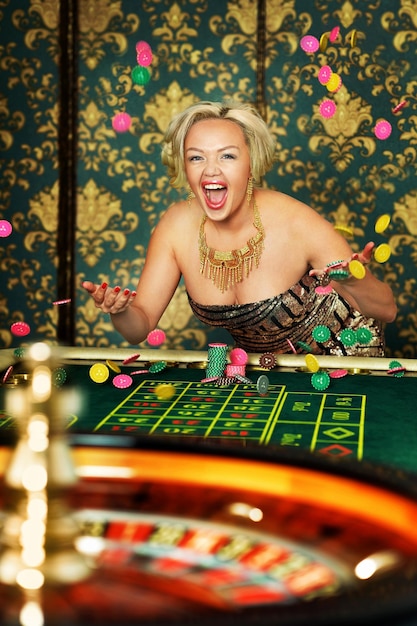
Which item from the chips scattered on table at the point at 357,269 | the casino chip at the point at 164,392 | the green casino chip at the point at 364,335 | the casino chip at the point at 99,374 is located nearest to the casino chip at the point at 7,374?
the casino chip at the point at 99,374

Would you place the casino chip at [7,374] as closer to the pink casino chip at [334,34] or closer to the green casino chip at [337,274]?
the green casino chip at [337,274]

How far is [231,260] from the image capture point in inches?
127

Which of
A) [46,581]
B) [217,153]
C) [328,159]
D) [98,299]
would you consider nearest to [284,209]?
[217,153]

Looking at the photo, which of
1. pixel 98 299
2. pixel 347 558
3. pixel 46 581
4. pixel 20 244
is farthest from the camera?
pixel 20 244

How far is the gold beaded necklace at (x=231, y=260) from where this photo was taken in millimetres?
3217

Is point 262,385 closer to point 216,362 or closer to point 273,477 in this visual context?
point 216,362

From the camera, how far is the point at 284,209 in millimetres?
3201

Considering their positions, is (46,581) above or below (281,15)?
below

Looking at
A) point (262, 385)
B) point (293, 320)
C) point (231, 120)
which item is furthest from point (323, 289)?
point (262, 385)

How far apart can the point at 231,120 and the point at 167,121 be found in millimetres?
2459

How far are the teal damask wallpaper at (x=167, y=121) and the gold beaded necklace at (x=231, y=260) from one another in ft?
7.24

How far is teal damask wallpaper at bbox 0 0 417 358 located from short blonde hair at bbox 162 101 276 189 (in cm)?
214

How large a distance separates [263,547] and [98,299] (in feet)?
5.35

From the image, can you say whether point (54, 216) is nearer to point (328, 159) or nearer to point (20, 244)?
point (20, 244)
